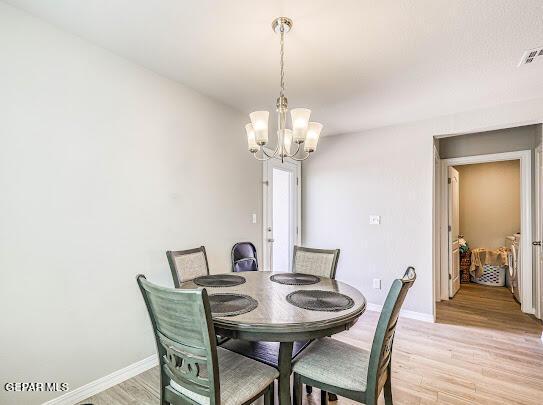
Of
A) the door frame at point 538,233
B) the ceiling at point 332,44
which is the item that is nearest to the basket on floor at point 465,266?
the door frame at point 538,233

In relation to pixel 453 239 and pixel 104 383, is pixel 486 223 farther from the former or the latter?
pixel 104 383

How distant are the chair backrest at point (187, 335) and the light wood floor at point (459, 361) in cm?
97

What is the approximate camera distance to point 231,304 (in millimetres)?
1600

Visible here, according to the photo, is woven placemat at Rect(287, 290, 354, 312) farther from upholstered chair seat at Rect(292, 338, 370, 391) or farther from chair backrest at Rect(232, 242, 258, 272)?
chair backrest at Rect(232, 242, 258, 272)

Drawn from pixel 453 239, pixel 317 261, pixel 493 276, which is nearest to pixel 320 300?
pixel 317 261

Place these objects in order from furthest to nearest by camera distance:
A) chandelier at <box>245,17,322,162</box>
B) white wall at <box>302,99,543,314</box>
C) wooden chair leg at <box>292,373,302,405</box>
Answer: white wall at <box>302,99,543,314</box> < chandelier at <box>245,17,322,162</box> < wooden chair leg at <box>292,373,302,405</box>

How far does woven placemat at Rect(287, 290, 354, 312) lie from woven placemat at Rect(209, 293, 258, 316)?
0.78 ft

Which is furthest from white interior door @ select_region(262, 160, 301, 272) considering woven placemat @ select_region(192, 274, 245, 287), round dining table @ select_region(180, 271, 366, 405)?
round dining table @ select_region(180, 271, 366, 405)

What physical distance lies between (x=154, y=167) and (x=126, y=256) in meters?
0.77

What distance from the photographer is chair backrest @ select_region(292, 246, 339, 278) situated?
249cm

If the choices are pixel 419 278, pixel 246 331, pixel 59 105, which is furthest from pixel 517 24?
pixel 59 105

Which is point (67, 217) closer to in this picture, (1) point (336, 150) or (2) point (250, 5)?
(2) point (250, 5)

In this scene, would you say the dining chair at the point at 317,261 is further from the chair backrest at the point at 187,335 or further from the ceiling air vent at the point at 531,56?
the ceiling air vent at the point at 531,56

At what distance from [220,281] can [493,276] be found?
534 centimetres
